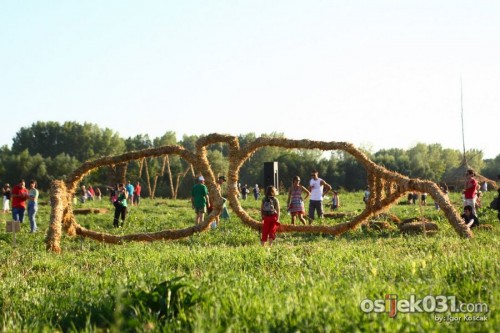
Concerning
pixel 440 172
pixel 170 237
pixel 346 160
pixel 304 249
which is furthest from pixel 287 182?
pixel 304 249

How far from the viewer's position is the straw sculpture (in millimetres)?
14891

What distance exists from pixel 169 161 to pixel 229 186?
72.7 metres

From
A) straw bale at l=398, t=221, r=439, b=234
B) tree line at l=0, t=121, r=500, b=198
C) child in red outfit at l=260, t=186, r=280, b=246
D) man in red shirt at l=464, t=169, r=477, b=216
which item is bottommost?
straw bale at l=398, t=221, r=439, b=234

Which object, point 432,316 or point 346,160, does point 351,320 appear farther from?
point 346,160

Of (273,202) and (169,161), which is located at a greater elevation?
(169,161)

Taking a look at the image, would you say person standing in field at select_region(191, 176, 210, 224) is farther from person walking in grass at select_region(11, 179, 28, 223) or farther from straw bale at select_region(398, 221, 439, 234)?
straw bale at select_region(398, 221, 439, 234)

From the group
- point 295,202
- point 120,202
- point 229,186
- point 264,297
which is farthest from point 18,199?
point 264,297

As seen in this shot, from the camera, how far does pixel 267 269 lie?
7.63m

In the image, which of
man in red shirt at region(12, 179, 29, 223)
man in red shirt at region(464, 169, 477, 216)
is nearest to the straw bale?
man in red shirt at region(464, 169, 477, 216)

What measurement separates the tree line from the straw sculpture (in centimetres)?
4938

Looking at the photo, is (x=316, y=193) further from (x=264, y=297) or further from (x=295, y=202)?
(x=264, y=297)

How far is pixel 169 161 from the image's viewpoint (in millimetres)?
89188

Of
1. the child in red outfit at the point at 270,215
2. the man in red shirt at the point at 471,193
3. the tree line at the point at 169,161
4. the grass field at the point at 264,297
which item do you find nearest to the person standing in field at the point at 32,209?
the child in red outfit at the point at 270,215

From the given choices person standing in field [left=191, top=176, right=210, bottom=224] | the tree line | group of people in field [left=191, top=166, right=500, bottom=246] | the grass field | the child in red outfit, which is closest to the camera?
the grass field
